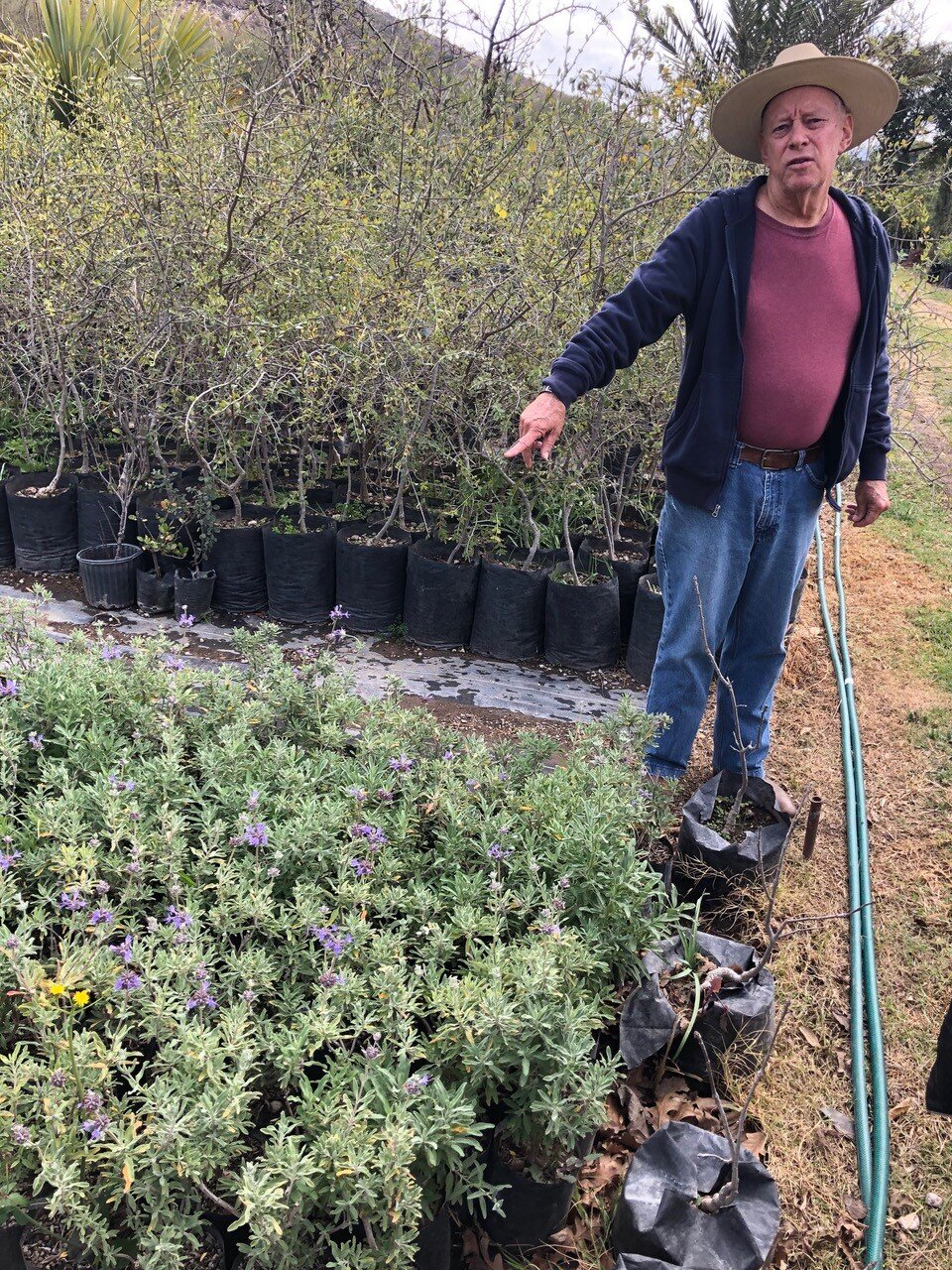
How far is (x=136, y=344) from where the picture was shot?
4.48m

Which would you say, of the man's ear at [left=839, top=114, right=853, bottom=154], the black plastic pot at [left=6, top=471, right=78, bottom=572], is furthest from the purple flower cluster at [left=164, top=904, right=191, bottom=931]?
the black plastic pot at [left=6, top=471, right=78, bottom=572]

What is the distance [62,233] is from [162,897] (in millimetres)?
3960

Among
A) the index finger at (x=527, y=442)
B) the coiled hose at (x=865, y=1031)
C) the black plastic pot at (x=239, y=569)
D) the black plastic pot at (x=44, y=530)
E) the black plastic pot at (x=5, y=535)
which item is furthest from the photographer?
the black plastic pot at (x=5, y=535)

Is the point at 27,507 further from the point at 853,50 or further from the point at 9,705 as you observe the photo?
the point at 853,50

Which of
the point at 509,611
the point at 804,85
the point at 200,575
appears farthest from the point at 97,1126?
the point at 200,575

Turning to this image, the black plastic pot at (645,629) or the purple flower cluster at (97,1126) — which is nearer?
the purple flower cluster at (97,1126)

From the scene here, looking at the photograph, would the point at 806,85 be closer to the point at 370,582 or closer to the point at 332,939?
the point at 332,939

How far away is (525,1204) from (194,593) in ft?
11.0

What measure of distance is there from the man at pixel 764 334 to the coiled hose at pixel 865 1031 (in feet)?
2.74

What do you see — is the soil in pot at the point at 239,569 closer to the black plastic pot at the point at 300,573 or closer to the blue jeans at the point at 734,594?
the black plastic pot at the point at 300,573

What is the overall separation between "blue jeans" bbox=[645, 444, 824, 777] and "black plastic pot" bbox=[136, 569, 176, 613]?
103 inches

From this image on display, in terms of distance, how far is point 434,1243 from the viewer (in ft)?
5.19

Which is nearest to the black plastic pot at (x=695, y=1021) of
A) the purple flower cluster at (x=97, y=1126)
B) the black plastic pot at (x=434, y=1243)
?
the black plastic pot at (x=434, y=1243)

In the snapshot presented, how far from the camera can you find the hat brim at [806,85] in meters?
2.33
